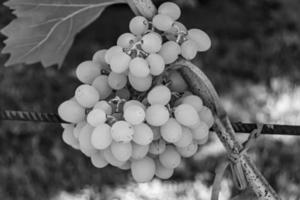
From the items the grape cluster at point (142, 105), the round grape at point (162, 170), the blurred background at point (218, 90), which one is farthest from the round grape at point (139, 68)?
the blurred background at point (218, 90)

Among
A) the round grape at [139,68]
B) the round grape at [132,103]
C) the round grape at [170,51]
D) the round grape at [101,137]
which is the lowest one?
the round grape at [101,137]

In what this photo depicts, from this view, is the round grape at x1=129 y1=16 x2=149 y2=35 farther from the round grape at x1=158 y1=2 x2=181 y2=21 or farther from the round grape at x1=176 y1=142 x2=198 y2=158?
the round grape at x1=176 y1=142 x2=198 y2=158

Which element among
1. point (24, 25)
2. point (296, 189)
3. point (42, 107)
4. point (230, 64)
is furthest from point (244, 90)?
point (24, 25)

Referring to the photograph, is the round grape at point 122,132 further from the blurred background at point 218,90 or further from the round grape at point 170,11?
the blurred background at point 218,90

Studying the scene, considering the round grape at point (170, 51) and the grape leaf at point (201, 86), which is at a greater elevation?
the round grape at point (170, 51)

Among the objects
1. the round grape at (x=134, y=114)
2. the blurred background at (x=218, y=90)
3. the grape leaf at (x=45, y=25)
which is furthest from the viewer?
the blurred background at (x=218, y=90)

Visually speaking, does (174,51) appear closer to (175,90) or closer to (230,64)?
(175,90)
